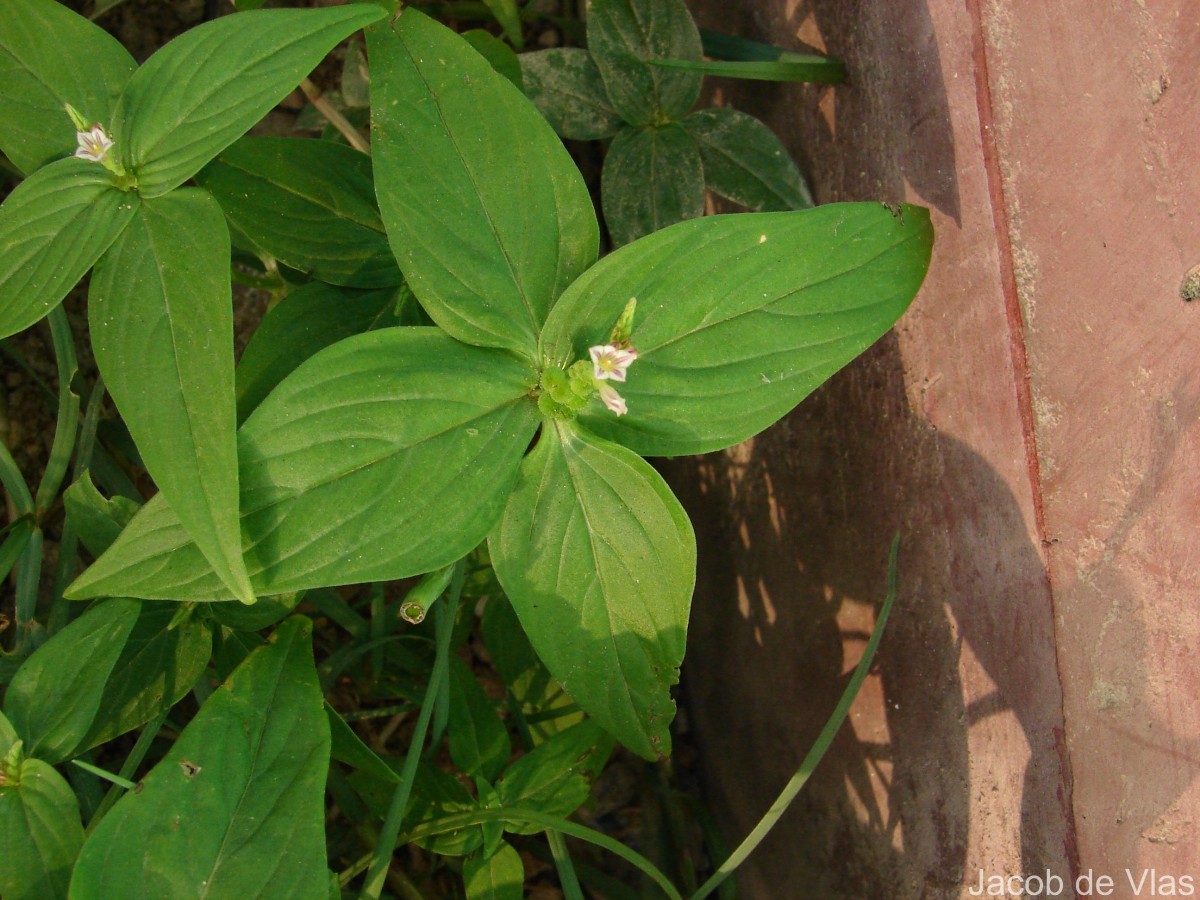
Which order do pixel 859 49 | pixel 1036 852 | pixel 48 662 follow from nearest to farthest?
pixel 48 662
pixel 1036 852
pixel 859 49

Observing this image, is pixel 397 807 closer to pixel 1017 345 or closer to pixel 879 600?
pixel 879 600

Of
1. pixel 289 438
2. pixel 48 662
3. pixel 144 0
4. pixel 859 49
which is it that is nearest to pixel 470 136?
pixel 289 438

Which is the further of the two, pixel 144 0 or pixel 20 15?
pixel 144 0

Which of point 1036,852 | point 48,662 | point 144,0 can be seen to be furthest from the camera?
point 144,0

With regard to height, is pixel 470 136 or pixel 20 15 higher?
pixel 20 15

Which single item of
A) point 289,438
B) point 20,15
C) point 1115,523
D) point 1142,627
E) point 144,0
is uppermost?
point 144,0

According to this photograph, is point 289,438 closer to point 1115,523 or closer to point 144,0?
point 1115,523

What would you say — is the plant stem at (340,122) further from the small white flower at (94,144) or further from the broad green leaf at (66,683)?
the broad green leaf at (66,683)

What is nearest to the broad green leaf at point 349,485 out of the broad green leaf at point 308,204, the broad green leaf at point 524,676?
the broad green leaf at point 308,204
